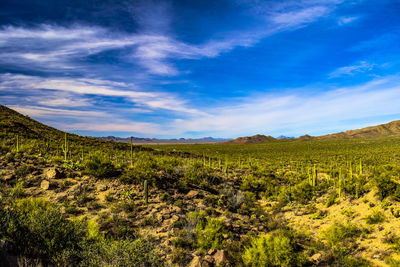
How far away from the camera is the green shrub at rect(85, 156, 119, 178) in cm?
1072

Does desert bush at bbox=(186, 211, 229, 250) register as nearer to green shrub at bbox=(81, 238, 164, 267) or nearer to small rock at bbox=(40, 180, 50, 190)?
green shrub at bbox=(81, 238, 164, 267)

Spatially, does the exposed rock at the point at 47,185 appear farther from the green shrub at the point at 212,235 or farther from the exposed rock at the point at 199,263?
the exposed rock at the point at 199,263

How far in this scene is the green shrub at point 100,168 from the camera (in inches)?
422

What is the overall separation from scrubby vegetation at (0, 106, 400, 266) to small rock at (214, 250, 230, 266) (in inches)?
1.3

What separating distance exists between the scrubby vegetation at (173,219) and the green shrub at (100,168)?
0.06 m

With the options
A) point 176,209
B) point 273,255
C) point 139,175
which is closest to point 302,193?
point 273,255

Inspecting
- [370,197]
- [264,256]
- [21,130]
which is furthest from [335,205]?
[21,130]

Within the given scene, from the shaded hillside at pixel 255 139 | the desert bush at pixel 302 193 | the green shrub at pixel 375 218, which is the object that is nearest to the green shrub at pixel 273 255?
the green shrub at pixel 375 218

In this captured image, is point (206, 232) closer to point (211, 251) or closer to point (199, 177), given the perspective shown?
point (211, 251)

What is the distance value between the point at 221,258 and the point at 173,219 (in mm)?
3118

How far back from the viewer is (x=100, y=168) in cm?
1083

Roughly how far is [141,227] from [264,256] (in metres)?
4.85

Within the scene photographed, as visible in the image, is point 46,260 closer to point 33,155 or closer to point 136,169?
point 136,169

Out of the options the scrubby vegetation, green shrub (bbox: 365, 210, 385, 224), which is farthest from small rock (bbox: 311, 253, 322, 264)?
green shrub (bbox: 365, 210, 385, 224)
